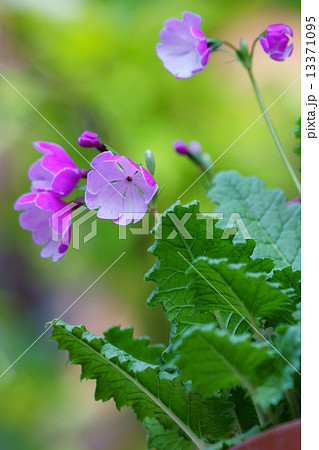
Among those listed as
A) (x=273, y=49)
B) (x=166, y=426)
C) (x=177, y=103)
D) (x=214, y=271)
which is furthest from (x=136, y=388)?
(x=177, y=103)

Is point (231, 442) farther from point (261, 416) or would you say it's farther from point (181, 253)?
point (181, 253)

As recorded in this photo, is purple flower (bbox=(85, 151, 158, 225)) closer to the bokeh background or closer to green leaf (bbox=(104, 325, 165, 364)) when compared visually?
green leaf (bbox=(104, 325, 165, 364))

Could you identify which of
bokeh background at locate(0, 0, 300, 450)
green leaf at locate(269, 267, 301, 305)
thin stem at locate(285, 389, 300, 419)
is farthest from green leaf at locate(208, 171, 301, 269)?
bokeh background at locate(0, 0, 300, 450)

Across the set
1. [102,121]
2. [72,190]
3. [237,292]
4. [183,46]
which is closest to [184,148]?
[183,46]

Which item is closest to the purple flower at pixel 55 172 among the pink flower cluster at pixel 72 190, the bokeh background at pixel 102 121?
the pink flower cluster at pixel 72 190
